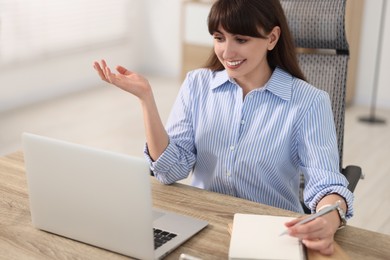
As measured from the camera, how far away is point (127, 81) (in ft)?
5.27

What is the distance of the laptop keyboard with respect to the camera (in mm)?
1369

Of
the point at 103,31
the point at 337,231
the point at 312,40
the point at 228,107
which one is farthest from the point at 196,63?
the point at 337,231

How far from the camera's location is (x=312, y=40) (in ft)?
7.11

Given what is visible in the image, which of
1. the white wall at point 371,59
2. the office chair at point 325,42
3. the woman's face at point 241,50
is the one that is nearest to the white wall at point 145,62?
the white wall at point 371,59

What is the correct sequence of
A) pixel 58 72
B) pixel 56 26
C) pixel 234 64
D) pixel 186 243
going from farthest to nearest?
pixel 58 72 → pixel 56 26 → pixel 234 64 → pixel 186 243

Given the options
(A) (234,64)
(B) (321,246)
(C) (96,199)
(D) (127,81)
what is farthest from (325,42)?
(C) (96,199)

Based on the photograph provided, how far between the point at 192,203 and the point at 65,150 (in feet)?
1.46

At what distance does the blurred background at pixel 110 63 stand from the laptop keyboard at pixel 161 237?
247 centimetres

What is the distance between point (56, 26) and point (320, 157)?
3883 mm

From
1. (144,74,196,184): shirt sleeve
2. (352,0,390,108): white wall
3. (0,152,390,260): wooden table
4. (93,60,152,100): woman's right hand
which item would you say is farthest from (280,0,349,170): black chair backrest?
(352,0,390,108): white wall

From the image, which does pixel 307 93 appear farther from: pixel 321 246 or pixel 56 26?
pixel 56 26

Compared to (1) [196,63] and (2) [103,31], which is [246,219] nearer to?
(1) [196,63]

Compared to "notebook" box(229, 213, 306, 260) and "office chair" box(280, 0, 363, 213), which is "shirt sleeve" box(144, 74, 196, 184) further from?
"office chair" box(280, 0, 363, 213)

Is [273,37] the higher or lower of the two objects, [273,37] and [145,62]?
the higher
